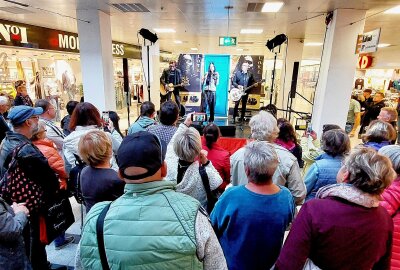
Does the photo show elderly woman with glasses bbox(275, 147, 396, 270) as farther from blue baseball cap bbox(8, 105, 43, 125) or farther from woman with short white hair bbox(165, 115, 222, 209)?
blue baseball cap bbox(8, 105, 43, 125)

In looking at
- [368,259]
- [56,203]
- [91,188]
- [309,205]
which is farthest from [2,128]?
[368,259]

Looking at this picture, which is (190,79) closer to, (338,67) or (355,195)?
(338,67)

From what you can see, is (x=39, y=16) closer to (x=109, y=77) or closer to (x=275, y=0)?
(x=109, y=77)

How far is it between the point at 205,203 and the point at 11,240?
1.22 meters

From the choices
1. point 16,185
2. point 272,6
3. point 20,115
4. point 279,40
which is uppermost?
point 272,6

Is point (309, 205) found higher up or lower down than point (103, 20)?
lower down

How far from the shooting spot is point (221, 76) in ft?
27.9

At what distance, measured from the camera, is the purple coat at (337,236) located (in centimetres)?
108

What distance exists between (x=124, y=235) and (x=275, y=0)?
492 centimetres

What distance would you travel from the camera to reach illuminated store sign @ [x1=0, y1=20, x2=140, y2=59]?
21.4 feet

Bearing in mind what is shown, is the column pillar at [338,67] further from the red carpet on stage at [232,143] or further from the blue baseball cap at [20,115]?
the blue baseball cap at [20,115]

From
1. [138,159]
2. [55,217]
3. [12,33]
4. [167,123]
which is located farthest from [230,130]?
[12,33]

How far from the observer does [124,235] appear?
87 cm

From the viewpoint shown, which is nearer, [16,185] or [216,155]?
[16,185]
